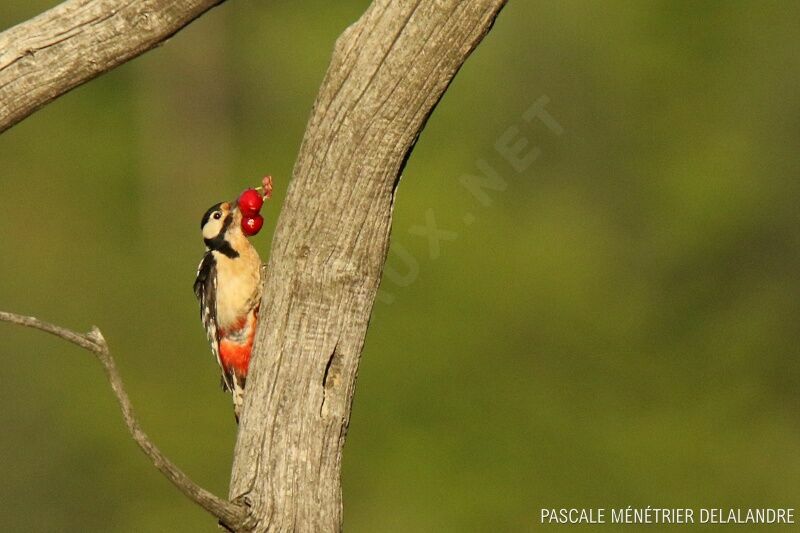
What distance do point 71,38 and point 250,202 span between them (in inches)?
67.2

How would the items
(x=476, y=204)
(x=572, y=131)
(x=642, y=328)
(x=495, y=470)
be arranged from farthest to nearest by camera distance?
(x=476, y=204)
(x=642, y=328)
(x=572, y=131)
(x=495, y=470)

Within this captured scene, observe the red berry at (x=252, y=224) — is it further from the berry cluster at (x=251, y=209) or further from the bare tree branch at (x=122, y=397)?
the bare tree branch at (x=122, y=397)

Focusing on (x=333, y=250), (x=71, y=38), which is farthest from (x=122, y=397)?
(x=71, y=38)

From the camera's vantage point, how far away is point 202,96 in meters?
28.0

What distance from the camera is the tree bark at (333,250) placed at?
15.7ft

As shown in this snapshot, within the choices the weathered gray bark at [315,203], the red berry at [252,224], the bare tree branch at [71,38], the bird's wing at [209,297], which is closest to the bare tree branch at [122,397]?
the weathered gray bark at [315,203]

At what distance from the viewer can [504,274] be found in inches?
1112

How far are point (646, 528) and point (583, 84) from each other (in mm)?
8346

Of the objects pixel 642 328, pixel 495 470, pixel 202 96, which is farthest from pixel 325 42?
pixel 495 470

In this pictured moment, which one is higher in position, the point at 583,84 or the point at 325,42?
the point at 325,42

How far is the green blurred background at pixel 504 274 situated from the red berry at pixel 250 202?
15282 millimetres

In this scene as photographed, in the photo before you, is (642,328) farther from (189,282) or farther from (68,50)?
(68,50)

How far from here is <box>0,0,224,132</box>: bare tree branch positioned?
16.3 ft

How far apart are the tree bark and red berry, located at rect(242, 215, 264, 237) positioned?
144 cm
